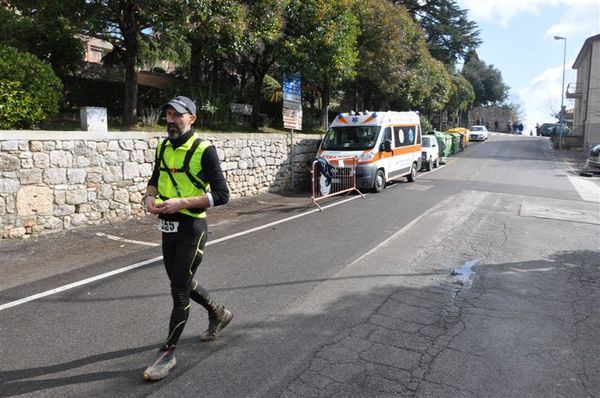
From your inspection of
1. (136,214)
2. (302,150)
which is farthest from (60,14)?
(302,150)

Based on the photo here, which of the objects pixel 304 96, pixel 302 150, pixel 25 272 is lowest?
pixel 25 272

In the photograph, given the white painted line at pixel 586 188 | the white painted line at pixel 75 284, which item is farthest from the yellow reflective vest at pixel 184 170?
the white painted line at pixel 586 188

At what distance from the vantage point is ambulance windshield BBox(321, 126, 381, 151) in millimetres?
14883

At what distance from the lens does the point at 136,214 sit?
10.0 metres

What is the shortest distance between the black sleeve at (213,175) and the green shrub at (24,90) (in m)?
6.26

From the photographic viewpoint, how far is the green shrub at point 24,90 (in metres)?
8.35

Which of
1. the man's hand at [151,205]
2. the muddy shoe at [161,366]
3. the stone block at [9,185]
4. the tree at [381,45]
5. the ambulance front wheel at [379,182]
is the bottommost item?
the muddy shoe at [161,366]

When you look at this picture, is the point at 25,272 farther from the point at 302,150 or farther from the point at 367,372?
the point at 302,150

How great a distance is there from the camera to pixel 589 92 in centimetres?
4162

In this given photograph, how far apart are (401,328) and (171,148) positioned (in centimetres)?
256

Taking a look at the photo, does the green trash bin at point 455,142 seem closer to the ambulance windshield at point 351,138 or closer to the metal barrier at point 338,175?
the ambulance windshield at point 351,138

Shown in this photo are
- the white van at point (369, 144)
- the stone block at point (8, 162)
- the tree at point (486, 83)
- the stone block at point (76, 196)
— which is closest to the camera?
the stone block at point (8, 162)

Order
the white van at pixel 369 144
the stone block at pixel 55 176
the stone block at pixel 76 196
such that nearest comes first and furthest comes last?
the stone block at pixel 55 176
the stone block at pixel 76 196
the white van at pixel 369 144

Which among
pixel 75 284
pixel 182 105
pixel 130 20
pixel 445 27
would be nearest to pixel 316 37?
pixel 130 20
